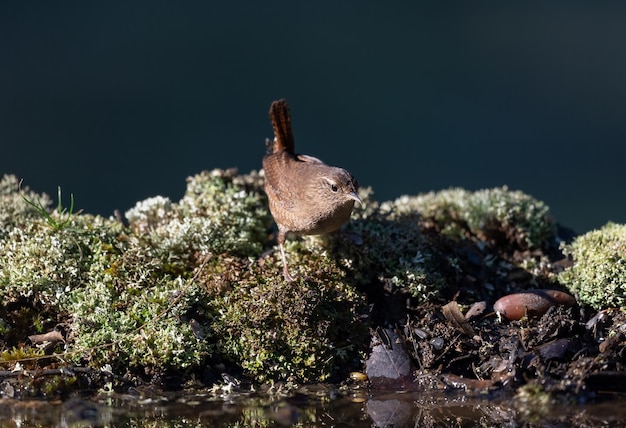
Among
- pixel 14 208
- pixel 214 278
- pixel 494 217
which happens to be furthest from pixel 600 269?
pixel 14 208

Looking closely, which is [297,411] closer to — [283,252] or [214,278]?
[214,278]

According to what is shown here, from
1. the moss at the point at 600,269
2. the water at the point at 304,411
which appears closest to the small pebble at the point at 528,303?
the moss at the point at 600,269

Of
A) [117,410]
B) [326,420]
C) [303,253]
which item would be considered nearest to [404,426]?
[326,420]

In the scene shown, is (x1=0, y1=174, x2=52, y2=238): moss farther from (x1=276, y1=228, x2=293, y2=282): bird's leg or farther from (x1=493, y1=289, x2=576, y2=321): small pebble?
(x1=493, y1=289, x2=576, y2=321): small pebble

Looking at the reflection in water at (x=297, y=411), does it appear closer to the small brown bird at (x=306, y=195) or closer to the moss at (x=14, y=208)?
the small brown bird at (x=306, y=195)

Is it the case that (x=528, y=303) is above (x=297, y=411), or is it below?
above

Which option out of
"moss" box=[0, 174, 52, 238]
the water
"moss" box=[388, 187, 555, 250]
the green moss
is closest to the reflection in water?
the water
